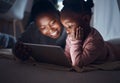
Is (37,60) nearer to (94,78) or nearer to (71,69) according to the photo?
(71,69)


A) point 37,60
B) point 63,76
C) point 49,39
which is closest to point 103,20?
point 49,39

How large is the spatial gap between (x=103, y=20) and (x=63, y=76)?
0.96 metres

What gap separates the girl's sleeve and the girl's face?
16 cm

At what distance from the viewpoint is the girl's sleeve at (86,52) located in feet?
2.87

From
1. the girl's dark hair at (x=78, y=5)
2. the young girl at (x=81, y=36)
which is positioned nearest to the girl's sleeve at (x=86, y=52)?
the young girl at (x=81, y=36)

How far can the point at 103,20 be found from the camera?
1.65 meters

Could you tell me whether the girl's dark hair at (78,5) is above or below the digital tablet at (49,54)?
above

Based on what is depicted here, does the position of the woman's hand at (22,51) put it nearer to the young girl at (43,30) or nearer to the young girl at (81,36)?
the young girl at (43,30)

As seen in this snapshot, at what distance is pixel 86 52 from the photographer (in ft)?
2.89

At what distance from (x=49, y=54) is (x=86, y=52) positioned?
0.14 meters

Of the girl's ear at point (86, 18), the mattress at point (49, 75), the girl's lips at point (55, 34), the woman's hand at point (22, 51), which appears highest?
the girl's ear at point (86, 18)

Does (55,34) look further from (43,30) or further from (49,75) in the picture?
(49,75)

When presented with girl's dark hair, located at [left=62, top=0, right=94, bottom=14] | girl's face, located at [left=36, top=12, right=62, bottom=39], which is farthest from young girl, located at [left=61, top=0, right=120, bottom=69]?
girl's face, located at [left=36, top=12, right=62, bottom=39]

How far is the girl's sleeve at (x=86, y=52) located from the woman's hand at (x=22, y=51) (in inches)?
7.6
